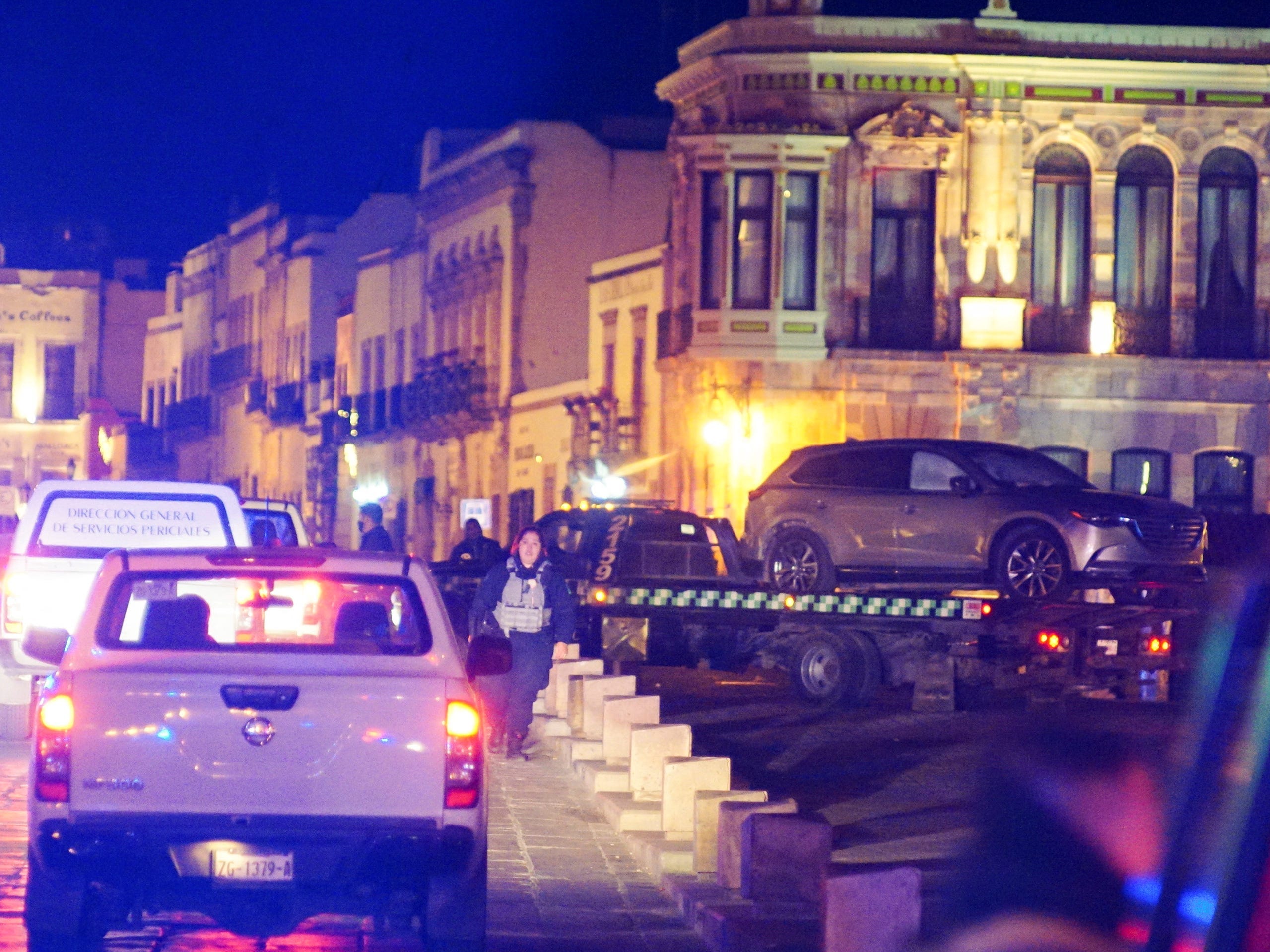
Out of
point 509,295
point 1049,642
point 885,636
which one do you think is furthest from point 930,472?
point 509,295

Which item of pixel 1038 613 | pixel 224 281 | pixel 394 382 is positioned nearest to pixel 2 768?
pixel 1038 613

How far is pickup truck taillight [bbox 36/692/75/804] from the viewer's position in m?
7.98

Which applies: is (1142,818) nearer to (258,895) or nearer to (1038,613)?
(258,895)

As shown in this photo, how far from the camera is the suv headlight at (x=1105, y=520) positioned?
76.3ft

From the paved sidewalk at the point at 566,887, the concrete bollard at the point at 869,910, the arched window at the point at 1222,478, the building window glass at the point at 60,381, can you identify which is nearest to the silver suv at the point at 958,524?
the paved sidewalk at the point at 566,887

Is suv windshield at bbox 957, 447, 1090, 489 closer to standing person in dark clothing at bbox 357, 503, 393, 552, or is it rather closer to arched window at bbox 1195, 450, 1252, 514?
standing person in dark clothing at bbox 357, 503, 393, 552

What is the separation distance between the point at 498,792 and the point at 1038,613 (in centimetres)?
807

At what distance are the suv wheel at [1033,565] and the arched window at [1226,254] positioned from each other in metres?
16.1

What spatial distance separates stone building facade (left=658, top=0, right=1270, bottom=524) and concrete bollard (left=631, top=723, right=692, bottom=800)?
959 inches

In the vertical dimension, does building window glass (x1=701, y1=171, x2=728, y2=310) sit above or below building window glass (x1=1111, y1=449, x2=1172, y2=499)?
above

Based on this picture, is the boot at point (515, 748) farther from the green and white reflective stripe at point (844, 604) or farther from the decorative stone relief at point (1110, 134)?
the decorative stone relief at point (1110, 134)

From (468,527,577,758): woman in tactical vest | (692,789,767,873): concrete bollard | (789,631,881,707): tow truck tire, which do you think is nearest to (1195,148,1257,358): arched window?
(789,631,881,707): tow truck tire

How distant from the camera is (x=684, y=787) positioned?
1248 cm

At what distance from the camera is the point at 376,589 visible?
2048 cm
